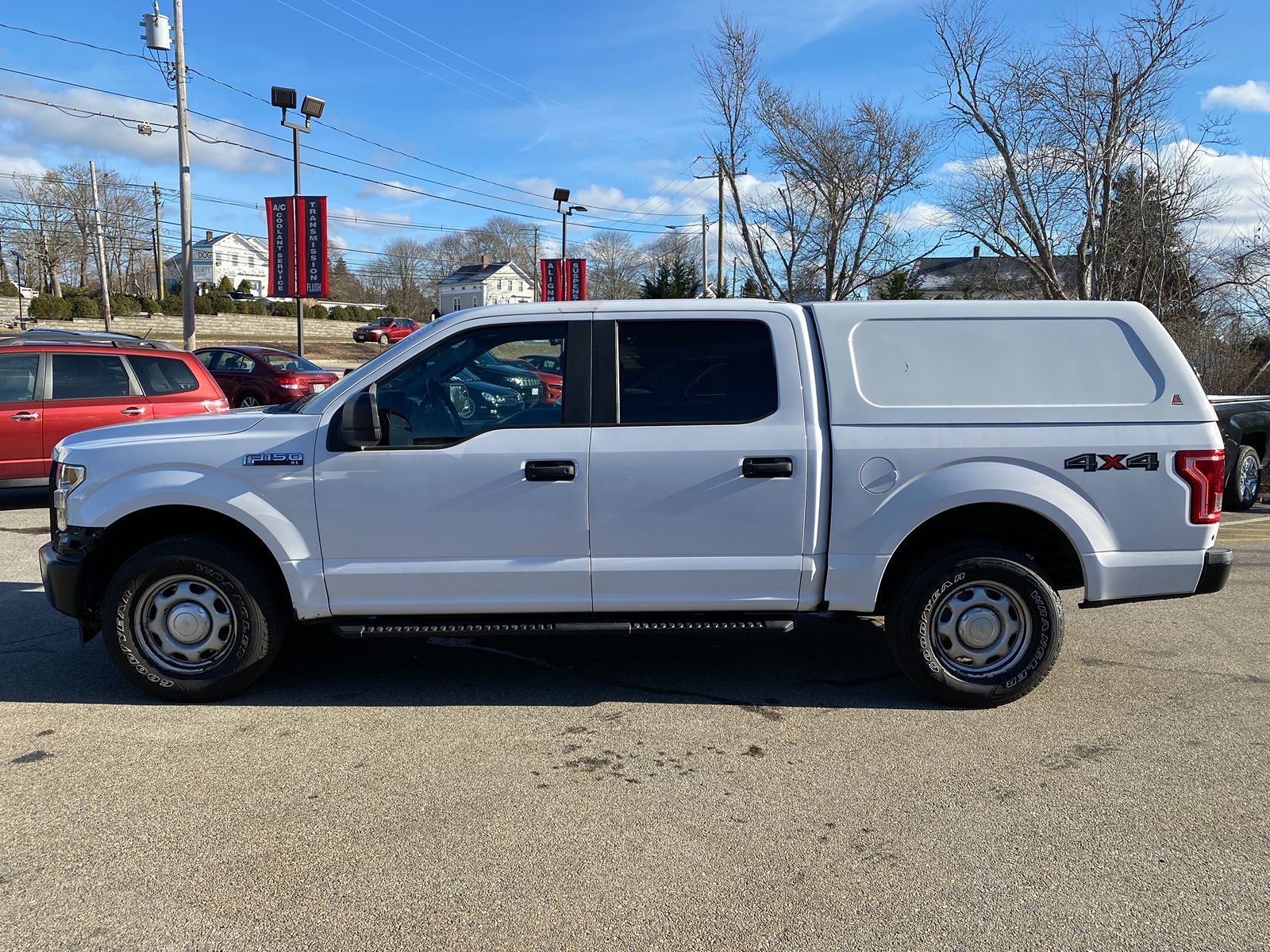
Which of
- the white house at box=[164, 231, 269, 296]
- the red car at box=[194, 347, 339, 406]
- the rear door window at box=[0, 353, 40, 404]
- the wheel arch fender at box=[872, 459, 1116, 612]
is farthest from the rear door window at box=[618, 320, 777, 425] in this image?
the white house at box=[164, 231, 269, 296]

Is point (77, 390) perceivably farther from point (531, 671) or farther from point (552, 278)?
point (552, 278)

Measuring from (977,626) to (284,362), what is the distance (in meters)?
19.1

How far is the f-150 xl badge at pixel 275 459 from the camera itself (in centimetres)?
450

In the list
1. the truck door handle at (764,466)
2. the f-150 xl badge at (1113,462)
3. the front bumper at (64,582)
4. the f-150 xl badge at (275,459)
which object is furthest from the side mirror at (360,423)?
the f-150 xl badge at (1113,462)

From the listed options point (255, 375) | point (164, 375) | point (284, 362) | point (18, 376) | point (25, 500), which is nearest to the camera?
point (18, 376)

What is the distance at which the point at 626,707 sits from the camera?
4684 mm

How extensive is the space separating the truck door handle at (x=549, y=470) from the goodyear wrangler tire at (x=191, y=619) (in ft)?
4.77

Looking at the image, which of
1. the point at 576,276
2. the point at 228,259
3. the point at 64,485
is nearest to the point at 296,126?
the point at 576,276

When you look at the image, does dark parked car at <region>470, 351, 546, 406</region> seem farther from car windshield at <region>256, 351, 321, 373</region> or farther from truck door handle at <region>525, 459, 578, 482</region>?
car windshield at <region>256, 351, 321, 373</region>

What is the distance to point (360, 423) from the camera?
14.3 feet

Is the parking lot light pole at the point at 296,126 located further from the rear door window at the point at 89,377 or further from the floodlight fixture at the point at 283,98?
the rear door window at the point at 89,377

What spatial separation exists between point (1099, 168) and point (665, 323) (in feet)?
60.4

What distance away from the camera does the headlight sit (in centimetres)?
465

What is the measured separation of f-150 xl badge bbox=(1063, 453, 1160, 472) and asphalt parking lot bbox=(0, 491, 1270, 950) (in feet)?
4.00
